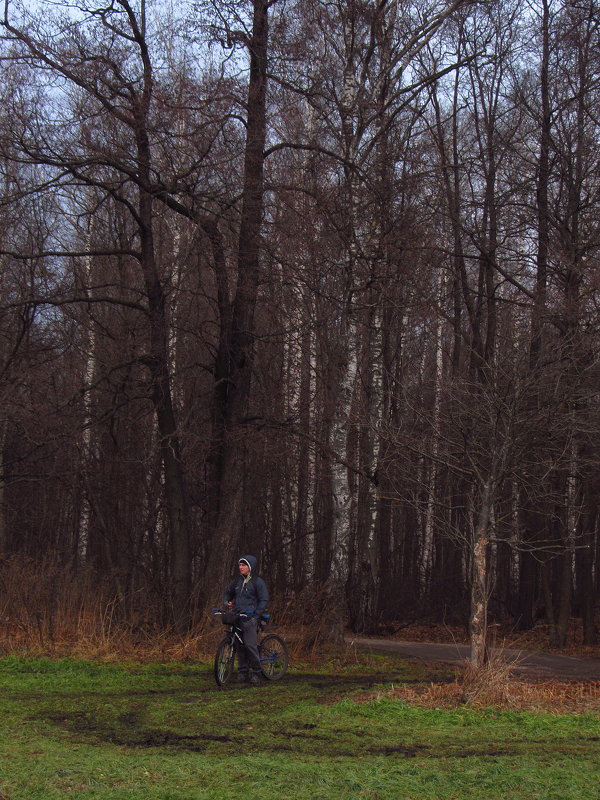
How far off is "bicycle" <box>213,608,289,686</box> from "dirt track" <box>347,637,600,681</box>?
291 centimetres

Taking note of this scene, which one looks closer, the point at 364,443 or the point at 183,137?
the point at 183,137

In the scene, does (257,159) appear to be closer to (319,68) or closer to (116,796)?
(319,68)

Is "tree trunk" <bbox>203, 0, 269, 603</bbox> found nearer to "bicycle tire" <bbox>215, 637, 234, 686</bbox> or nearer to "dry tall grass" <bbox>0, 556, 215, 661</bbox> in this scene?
→ "dry tall grass" <bbox>0, 556, 215, 661</bbox>

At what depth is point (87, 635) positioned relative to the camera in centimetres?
1507

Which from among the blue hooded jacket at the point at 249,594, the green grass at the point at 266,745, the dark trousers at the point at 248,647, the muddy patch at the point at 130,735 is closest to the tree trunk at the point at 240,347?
the blue hooded jacket at the point at 249,594

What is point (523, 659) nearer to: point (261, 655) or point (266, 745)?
point (261, 655)

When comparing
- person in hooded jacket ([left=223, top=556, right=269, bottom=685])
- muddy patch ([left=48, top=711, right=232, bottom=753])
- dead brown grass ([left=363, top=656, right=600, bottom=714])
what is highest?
person in hooded jacket ([left=223, top=556, right=269, bottom=685])

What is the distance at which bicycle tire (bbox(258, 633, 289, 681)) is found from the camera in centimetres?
1326

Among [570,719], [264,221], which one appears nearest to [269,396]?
[264,221]

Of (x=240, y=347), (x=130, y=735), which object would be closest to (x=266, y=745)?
(x=130, y=735)

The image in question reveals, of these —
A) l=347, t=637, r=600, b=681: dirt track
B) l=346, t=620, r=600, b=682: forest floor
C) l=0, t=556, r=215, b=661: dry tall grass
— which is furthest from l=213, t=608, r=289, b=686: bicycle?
l=347, t=637, r=600, b=681: dirt track

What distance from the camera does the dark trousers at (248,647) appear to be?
12.9 meters

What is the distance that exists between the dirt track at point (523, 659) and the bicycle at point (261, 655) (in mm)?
2915

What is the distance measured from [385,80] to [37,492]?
59.3 feet
